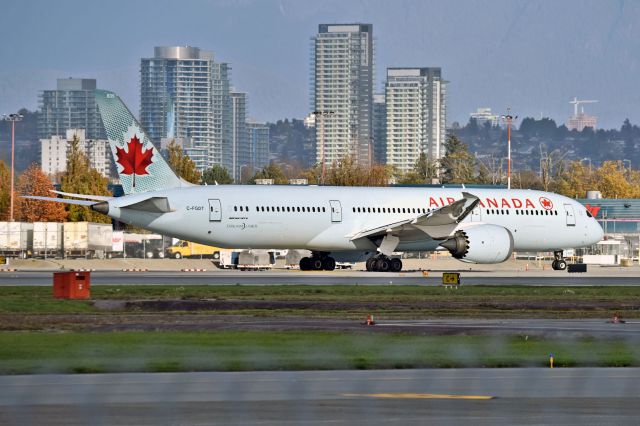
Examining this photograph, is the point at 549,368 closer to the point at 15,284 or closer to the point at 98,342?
the point at 98,342

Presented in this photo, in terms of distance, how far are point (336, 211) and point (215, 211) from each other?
19.9 feet

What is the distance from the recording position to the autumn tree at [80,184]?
367ft

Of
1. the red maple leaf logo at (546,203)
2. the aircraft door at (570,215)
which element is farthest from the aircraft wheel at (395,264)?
the aircraft door at (570,215)

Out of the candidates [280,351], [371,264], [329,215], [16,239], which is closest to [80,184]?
[16,239]

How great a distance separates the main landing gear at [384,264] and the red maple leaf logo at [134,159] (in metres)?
11.8

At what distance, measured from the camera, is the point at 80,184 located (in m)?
115

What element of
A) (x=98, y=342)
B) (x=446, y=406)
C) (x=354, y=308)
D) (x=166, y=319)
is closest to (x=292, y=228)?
(x=354, y=308)

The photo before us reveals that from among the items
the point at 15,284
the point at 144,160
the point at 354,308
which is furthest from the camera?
the point at 144,160

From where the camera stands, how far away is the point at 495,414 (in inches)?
726

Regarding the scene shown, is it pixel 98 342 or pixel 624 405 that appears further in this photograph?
pixel 98 342

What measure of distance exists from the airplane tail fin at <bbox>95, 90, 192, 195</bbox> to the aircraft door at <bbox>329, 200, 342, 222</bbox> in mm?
6852

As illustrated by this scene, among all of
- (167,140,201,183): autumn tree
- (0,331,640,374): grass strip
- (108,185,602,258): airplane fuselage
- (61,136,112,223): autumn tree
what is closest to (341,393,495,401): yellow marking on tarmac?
(0,331,640,374): grass strip

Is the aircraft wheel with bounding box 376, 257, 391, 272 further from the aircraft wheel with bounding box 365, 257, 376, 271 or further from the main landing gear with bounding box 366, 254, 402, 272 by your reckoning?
the aircraft wheel with bounding box 365, 257, 376, 271

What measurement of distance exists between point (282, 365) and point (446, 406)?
5.93m
